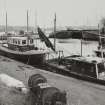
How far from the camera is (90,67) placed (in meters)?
17.8

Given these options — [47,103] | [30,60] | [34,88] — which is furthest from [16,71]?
[47,103]

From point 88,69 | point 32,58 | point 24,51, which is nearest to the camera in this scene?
point 88,69

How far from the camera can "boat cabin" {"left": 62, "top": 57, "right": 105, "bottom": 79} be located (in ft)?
57.3

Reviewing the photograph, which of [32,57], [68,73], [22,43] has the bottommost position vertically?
[68,73]

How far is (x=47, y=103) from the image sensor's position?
1236 cm

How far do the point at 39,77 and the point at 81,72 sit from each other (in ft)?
17.3

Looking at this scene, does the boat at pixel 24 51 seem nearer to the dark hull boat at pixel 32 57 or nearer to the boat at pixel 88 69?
the dark hull boat at pixel 32 57

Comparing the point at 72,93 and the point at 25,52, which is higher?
the point at 25,52

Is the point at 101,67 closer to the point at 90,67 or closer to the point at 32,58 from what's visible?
the point at 90,67

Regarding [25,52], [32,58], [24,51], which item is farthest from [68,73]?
[24,51]

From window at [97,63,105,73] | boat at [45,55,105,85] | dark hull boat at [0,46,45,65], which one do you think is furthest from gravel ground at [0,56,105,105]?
dark hull boat at [0,46,45,65]

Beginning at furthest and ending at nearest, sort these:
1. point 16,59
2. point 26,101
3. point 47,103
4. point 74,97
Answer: point 16,59 → point 74,97 → point 26,101 → point 47,103

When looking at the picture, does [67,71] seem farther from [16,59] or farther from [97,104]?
[16,59]

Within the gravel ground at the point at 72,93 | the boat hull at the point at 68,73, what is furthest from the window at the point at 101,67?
the gravel ground at the point at 72,93
